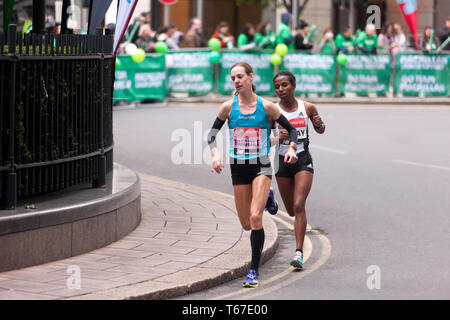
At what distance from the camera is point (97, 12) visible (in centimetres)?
994

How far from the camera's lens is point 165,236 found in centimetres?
905

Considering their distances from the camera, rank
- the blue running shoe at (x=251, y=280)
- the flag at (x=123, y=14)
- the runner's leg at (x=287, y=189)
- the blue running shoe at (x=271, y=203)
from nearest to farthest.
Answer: the blue running shoe at (x=251, y=280)
the blue running shoe at (x=271, y=203)
the runner's leg at (x=287, y=189)
the flag at (x=123, y=14)

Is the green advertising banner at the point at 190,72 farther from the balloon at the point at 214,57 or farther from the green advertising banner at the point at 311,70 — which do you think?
the green advertising banner at the point at 311,70

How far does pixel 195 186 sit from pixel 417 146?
5828mm

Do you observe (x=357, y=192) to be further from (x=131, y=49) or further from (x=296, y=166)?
(x=131, y=49)

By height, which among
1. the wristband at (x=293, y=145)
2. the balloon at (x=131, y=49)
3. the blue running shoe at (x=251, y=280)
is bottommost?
the blue running shoe at (x=251, y=280)

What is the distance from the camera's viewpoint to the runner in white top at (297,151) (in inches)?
337

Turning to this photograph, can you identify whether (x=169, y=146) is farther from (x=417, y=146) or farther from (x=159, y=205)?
(x=159, y=205)

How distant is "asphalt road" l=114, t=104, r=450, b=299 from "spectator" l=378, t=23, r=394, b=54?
3800 millimetres

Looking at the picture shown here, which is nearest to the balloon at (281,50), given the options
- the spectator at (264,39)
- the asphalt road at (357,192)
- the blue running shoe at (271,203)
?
the spectator at (264,39)

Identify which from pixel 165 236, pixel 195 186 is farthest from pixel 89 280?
pixel 195 186

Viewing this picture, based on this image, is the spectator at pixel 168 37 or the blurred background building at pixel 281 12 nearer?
the spectator at pixel 168 37

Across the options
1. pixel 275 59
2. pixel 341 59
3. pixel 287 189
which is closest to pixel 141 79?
pixel 275 59

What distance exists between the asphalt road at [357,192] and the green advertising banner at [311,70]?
6.56 feet
